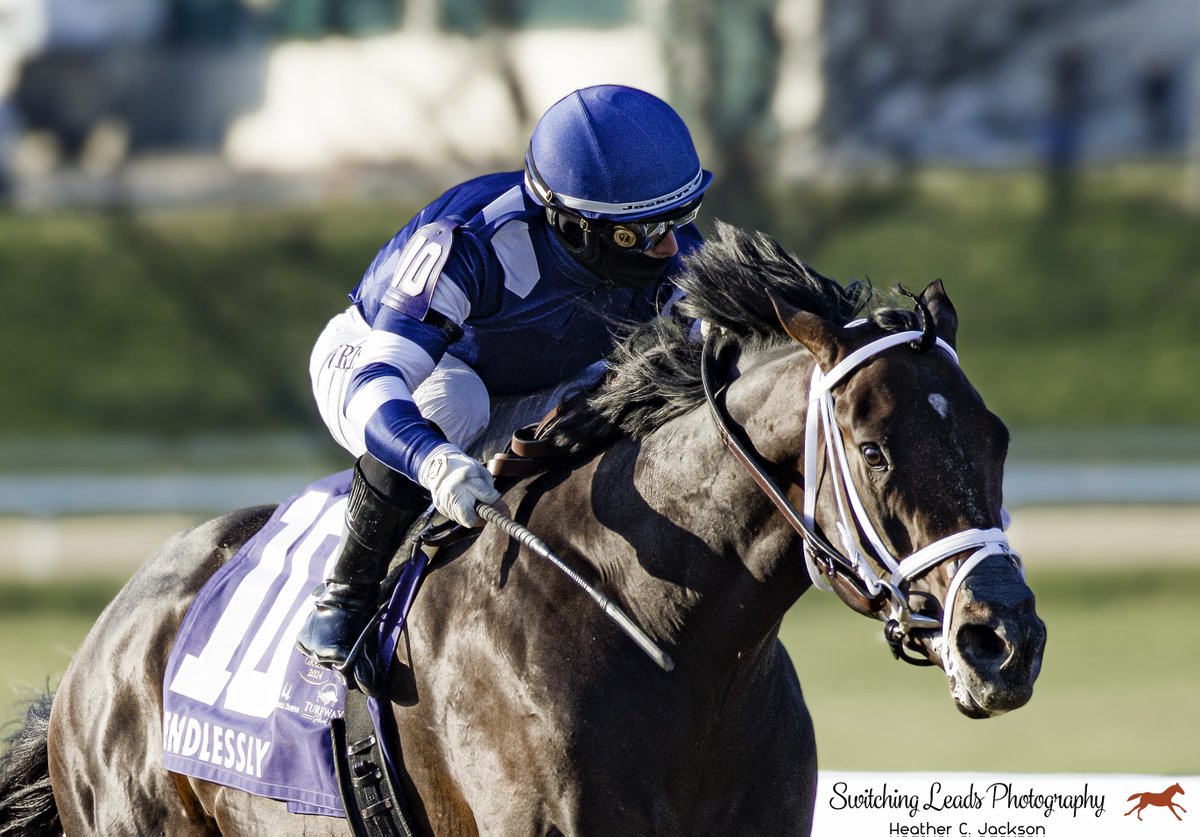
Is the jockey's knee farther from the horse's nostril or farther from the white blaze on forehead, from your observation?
the horse's nostril

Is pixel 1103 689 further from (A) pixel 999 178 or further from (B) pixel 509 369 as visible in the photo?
(A) pixel 999 178

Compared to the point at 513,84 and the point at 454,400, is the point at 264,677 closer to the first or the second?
the point at 454,400

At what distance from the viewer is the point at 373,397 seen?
3.12m

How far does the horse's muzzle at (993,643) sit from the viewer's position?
2.43 metres

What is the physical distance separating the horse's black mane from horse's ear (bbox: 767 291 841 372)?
0.05 meters

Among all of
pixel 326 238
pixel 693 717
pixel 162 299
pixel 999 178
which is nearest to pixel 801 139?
pixel 999 178

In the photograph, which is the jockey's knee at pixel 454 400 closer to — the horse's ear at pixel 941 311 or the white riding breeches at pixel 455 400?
the white riding breeches at pixel 455 400

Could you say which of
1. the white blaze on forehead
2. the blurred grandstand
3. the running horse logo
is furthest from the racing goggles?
the blurred grandstand

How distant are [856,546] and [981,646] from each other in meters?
0.27

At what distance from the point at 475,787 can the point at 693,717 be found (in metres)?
0.43

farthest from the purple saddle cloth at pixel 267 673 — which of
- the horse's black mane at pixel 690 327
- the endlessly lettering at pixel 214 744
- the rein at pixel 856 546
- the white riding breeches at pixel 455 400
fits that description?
Result: the rein at pixel 856 546

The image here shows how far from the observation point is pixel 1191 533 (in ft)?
45.2

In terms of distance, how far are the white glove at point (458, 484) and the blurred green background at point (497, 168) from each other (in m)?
10.1

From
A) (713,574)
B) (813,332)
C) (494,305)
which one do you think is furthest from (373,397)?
(813,332)
